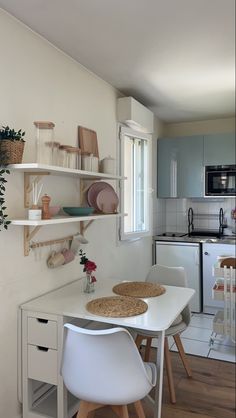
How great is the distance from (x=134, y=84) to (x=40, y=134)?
57.7 inches

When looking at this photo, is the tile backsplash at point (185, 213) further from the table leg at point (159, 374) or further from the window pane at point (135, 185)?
the table leg at point (159, 374)

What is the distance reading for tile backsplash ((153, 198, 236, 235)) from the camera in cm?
432

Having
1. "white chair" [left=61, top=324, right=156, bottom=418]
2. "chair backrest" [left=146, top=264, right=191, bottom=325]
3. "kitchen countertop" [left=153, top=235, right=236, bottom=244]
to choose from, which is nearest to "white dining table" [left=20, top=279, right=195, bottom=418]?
"white chair" [left=61, top=324, right=156, bottom=418]

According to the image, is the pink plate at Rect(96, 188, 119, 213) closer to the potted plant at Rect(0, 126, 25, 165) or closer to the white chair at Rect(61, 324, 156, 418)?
the potted plant at Rect(0, 126, 25, 165)

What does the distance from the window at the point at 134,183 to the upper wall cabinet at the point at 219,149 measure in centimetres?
82

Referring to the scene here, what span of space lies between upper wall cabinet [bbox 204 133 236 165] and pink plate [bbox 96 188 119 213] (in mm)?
1806

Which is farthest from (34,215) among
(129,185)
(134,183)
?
(134,183)

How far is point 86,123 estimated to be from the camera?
8.67 ft

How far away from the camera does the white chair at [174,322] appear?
229 centimetres

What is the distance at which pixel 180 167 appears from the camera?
13.9 ft

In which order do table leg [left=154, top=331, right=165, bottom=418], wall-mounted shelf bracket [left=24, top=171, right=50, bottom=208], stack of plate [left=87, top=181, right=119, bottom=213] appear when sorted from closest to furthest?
table leg [left=154, top=331, right=165, bottom=418] → wall-mounted shelf bracket [left=24, top=171, right=50, bottom=208] → stack of plate [left=87, top=181, right=119, bottom=213]

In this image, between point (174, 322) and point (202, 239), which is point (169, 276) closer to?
point (174, 322)

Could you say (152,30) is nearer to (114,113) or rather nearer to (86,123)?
(86,123)

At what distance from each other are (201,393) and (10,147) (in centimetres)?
207
